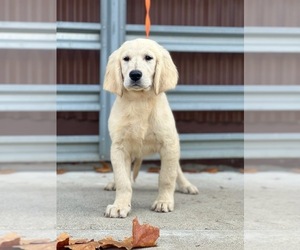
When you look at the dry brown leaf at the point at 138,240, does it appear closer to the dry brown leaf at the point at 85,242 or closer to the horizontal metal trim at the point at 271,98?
the dry brown leaf at the point at 85,242

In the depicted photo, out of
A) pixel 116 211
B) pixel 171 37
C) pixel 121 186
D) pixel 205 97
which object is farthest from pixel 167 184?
pixel 171 37

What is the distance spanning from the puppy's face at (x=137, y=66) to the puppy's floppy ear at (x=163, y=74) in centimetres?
3

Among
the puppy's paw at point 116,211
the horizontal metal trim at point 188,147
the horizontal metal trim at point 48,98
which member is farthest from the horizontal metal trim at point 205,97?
the puppy's paw at point 116,211

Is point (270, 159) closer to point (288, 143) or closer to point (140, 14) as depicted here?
point (288, 143)

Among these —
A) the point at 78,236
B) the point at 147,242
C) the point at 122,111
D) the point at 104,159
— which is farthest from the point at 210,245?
the point at 104,159

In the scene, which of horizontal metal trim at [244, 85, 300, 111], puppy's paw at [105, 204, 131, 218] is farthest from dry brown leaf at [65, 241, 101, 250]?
horizontal metal trim at [244, 85, 300, 111]

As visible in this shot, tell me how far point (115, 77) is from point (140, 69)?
207 mm

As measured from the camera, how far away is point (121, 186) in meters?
3.26

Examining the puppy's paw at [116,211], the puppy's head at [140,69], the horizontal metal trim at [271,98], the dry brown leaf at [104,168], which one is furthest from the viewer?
the horizontal metal trim at [271,98]

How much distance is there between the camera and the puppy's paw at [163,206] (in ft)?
10.8

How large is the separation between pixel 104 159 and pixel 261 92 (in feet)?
5.09

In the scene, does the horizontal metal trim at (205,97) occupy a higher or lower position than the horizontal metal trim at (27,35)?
lower

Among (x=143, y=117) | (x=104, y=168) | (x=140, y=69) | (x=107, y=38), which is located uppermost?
(x=107, y=38)

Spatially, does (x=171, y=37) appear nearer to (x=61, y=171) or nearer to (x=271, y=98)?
(x=271, y=98)
